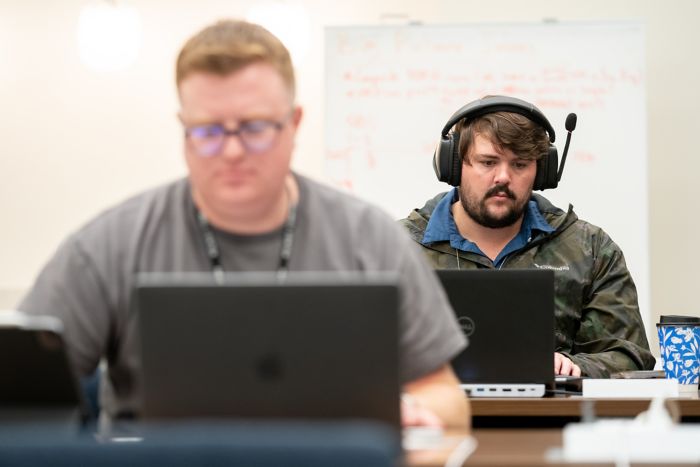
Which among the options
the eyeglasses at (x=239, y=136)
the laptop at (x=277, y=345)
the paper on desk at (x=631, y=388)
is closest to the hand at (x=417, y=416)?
the laptop at (x=277, y=345)

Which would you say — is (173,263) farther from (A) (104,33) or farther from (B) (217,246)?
(A) (104,33)

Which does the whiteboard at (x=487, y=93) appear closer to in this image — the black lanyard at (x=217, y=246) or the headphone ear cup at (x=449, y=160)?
the headphone ear cup at (x=449, y=160)

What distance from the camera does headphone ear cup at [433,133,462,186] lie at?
286 centimetres

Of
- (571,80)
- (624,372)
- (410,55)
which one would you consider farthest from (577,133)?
(624,372)

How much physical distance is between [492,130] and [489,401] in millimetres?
911

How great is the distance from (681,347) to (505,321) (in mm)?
452

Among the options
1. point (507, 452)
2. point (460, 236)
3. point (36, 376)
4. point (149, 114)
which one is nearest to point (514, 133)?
point (460, 236)

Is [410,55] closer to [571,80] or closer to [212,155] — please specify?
[571,80]

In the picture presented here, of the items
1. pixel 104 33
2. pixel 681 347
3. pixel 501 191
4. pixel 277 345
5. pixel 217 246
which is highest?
pixel 104 33

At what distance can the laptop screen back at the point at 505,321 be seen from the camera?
2156mm

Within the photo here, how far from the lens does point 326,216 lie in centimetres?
174

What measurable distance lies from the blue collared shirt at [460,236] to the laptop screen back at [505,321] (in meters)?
0.68

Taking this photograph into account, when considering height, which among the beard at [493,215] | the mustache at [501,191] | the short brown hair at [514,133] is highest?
the short brown hair at [514,133]

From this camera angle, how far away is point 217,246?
1690 millimetres
